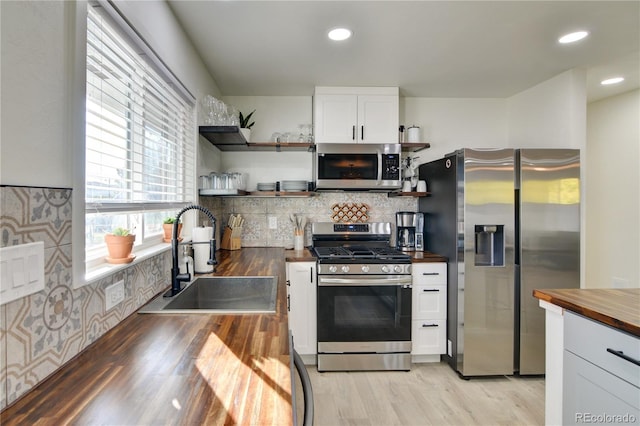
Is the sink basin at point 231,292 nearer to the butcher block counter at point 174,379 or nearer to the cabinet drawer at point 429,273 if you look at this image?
the butcher block counter at point 174,379

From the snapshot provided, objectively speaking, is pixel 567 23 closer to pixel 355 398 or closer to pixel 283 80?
pixel 283 80

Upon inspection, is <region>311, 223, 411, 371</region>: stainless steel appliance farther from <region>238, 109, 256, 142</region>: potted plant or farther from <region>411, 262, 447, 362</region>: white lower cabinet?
<region>238, 109, 256, 142</region>: potted plant

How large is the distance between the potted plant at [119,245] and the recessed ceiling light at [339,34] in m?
1.69

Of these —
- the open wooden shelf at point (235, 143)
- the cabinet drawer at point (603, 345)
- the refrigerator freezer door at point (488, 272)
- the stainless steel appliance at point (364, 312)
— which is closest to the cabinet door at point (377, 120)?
the open wooden shelf at point (235, 143)

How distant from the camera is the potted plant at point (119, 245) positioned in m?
1.16

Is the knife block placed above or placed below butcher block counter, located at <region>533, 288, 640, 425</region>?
above

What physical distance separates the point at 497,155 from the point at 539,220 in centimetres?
60

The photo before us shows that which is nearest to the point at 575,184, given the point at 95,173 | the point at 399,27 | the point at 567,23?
the point at 567,23

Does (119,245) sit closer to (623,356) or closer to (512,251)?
(623,356)

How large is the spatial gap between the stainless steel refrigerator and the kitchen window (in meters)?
2.06

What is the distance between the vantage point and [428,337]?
8.78 ft

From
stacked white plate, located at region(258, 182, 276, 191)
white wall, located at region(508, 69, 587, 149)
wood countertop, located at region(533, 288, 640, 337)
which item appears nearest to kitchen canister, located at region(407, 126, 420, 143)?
white wall, located at region(508, 69, 587, 149)

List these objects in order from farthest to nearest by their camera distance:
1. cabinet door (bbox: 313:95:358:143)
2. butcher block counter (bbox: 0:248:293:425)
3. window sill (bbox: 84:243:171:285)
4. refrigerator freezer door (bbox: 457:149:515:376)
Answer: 1. cabinet door (bbox: 313:95:358:143)
2. refrigerator freezer door (bbox: 457:149:515:376)
3. window sill (bbox: 84:243:171:285)
4. butcher block counter (bbox: 0:248:293:425)

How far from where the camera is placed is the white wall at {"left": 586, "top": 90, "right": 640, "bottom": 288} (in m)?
A: 3.10
